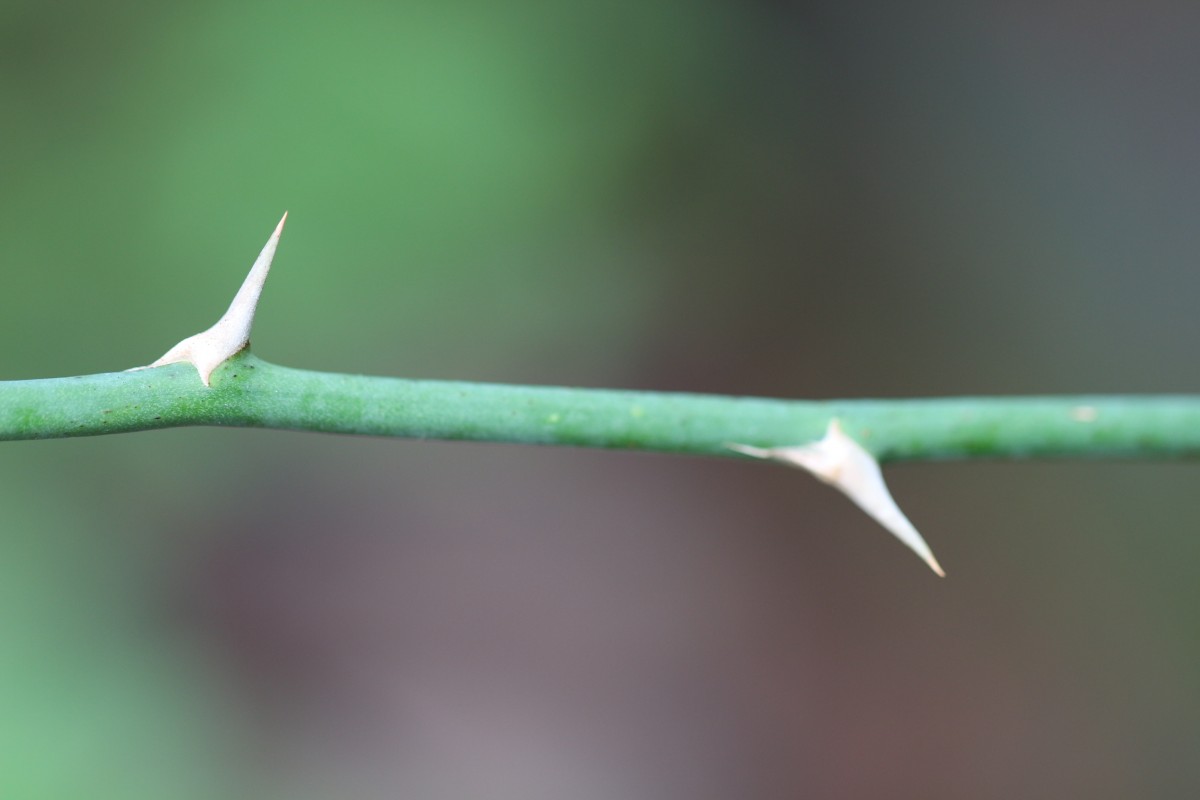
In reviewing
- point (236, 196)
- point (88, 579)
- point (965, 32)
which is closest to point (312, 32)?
point (236, 196)

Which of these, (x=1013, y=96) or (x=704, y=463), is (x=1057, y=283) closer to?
(x=1013, y=96)

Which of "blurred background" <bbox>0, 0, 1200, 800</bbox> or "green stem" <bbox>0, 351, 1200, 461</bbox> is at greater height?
"blurred background" <bbox>0, 0, 1200, 800</bbox>

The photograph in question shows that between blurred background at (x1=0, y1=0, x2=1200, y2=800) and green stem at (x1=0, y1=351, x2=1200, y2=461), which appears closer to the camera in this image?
green stem at (x1=0, y1=351, x2=1200, y2=461)

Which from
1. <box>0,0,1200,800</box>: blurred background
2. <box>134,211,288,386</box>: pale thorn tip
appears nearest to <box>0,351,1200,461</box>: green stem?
<box>134,211,288,386</box>: pale thorn tip

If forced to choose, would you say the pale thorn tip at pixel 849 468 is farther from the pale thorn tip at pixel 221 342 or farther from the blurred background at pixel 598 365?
Result: the blurred background at pixel 598 365

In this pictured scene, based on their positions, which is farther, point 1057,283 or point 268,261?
point 1057,283

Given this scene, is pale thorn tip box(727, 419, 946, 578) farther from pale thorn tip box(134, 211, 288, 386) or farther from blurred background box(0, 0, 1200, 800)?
blurred background box(0, 0, 1200, 800)

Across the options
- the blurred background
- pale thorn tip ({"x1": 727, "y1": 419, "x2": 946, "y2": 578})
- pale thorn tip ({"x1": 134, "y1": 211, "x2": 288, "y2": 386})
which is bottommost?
pale thorn tip ({"x1": 134, "y1": 211, "x2": 288, "y2": 386})

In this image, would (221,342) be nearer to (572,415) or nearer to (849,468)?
(572,415)
